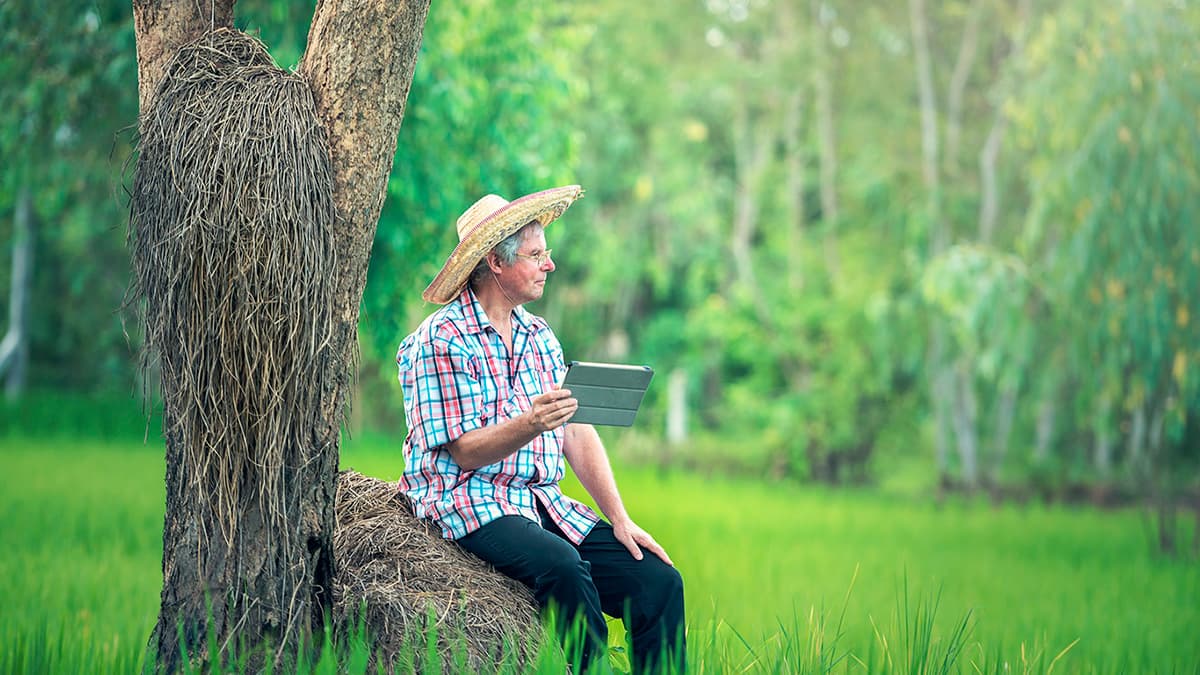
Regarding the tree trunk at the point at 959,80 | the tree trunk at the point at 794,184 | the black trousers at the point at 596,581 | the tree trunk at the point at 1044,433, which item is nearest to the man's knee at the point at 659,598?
the black trousers at the point at 596,581

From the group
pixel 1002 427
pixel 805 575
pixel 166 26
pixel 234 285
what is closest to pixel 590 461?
pixel 234 285

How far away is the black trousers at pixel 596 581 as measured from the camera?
→ 11.2 ft

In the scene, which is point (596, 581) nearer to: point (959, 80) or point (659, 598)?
point (659, 598)

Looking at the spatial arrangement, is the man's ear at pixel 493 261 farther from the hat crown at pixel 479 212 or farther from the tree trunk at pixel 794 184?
the tree trunk at pixel 794 184

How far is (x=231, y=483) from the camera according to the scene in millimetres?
3154

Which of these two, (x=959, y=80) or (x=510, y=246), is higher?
(x=959, y=80)

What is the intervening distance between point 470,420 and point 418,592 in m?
0.47

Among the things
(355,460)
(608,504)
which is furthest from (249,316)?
(355,460)

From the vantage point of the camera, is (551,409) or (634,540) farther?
(634,540)

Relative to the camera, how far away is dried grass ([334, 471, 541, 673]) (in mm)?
3291

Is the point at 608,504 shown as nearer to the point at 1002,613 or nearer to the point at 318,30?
the point at 318,30

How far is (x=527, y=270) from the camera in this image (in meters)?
3.71

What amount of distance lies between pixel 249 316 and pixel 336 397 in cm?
33

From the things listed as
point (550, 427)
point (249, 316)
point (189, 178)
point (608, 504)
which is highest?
point (189, 178)
